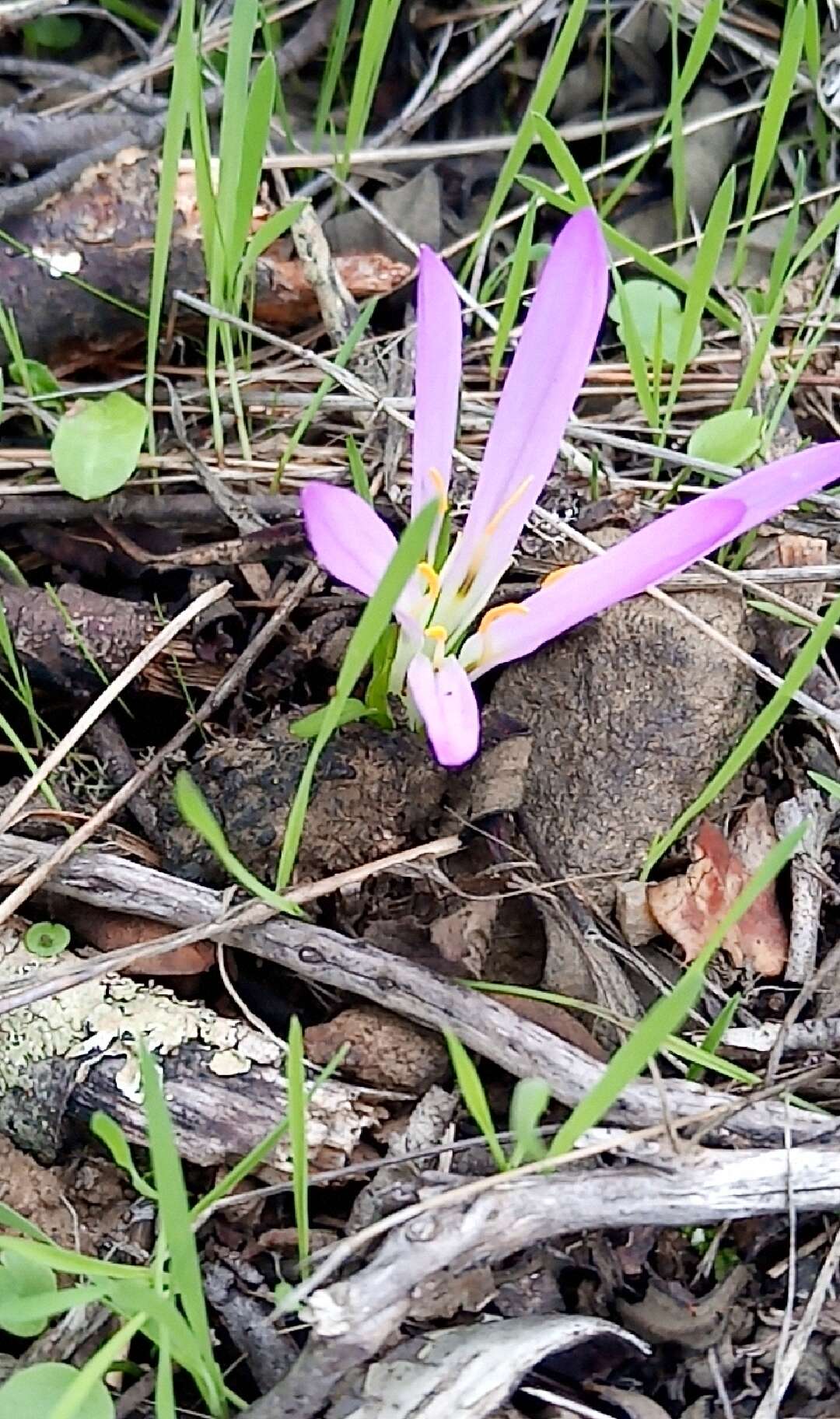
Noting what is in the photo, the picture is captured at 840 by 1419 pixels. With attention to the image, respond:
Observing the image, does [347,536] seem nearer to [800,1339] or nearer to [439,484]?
[439,484]

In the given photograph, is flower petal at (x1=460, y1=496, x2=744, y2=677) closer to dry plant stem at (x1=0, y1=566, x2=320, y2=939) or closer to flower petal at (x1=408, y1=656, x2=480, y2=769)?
flower petal at (x1=408, y1=656, x2=480, y2=769)

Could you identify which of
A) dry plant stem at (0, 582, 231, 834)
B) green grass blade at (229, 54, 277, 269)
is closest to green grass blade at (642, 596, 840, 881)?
dry plant stem at (0, 582, 231, 834)

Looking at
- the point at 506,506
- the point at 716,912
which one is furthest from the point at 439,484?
the point at 716,912

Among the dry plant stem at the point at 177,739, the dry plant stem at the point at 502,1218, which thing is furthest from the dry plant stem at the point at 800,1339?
the dry plant stem at the point at 177,739

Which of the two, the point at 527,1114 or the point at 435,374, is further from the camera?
the point at 435,374

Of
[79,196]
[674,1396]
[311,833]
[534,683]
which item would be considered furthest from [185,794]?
[79,196]

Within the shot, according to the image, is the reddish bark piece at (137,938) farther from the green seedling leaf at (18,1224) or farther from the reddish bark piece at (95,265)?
the reddish bark piece at (95,265)

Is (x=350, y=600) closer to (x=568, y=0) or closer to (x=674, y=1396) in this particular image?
(x=674, y=1396)

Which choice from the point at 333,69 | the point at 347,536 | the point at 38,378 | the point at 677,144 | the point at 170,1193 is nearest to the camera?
the point at 170,1193
